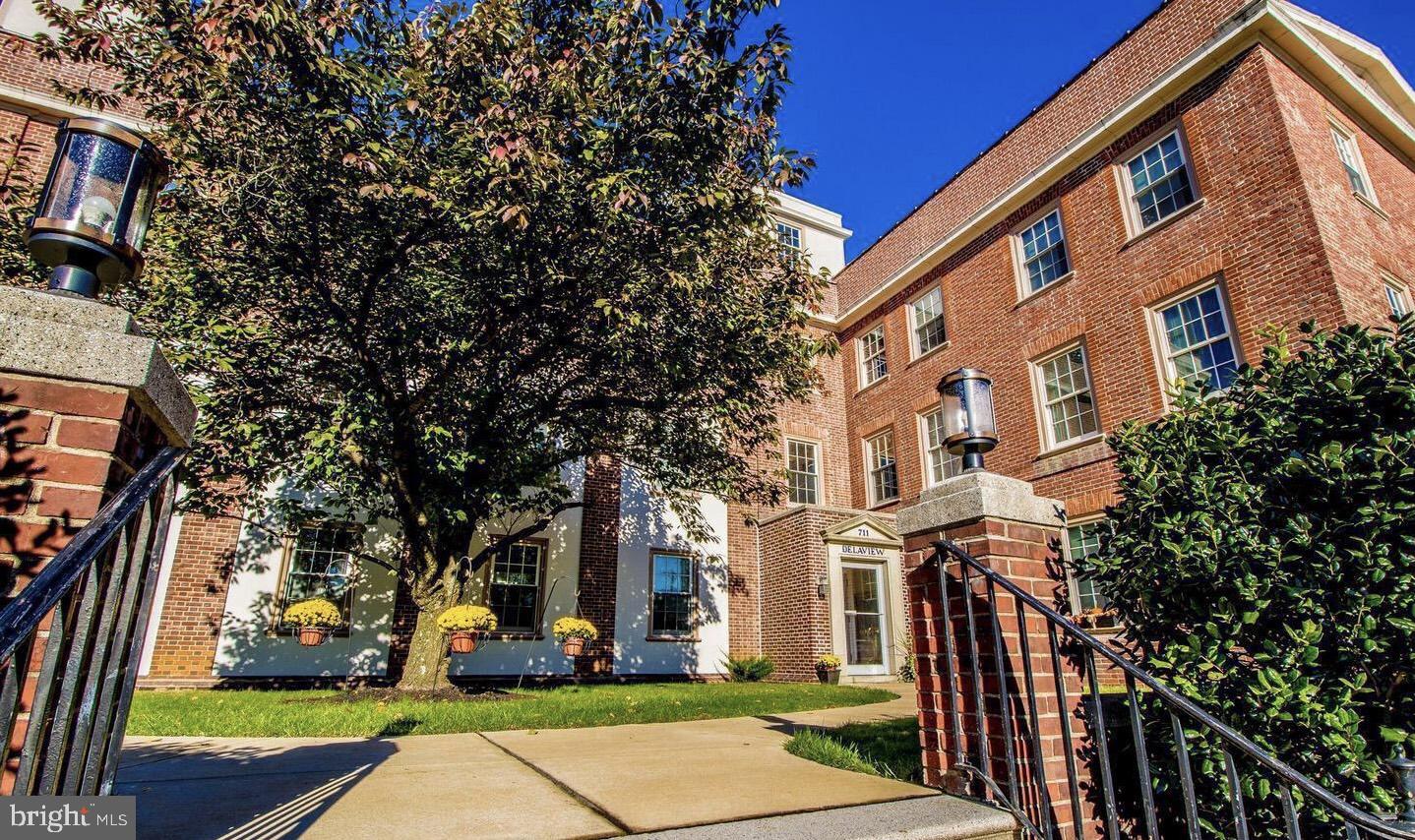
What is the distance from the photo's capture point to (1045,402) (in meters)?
12.1

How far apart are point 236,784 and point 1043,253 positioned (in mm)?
13994

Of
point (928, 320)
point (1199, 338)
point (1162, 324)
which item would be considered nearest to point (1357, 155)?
point (1162, 324)

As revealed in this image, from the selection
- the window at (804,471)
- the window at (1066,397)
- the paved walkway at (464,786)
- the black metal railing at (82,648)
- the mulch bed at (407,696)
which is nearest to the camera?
the black metal railing at (82,648)

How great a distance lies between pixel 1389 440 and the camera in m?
2.58

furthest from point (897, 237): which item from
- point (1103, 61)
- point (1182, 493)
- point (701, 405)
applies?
point (1182, 493)

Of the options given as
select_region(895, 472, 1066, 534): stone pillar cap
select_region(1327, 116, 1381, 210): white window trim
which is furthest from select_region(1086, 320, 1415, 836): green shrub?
select_region(1327, 116, 1381, 210): white window trim

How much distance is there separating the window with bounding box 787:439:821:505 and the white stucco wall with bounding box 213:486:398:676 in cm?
909

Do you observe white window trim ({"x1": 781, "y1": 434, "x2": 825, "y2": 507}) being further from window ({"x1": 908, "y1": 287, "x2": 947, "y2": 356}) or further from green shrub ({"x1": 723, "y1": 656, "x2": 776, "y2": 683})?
green shrub ({"x1": 723, "y1": 656, "x2": 776, "y2": 683})

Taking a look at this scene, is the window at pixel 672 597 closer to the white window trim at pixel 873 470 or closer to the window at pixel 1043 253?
the white window trim at pixel 873 470

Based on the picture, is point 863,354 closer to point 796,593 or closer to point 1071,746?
point 796,593

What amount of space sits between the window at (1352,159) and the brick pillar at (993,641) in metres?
11.1

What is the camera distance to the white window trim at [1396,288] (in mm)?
9242

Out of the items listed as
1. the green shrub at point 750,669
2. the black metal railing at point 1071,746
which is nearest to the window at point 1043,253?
the green shrub at point 750,669

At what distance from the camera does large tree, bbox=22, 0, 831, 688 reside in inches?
220
